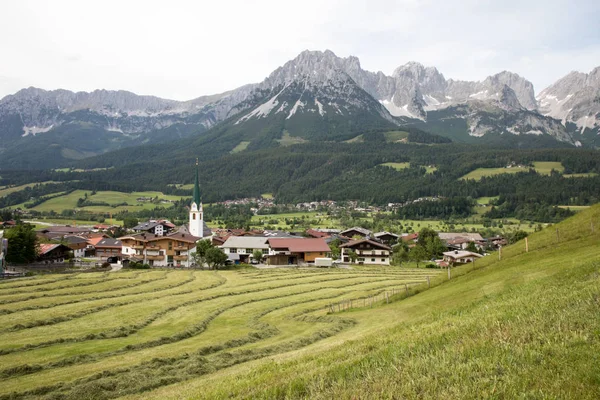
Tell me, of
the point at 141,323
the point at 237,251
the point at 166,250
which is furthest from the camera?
the point at 237,251

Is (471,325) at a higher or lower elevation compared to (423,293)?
higher

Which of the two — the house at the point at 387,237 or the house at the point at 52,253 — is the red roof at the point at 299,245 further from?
the house at the point at 52,253

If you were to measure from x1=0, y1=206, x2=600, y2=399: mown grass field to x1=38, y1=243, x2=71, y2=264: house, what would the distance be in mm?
33562

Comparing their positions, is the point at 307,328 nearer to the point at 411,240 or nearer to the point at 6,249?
the point at 6,249

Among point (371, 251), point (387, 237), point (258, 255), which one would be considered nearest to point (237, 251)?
point (258, 255)

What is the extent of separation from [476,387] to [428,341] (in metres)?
4.37

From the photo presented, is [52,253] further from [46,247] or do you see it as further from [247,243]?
[247,243]

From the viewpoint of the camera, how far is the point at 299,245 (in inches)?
3711

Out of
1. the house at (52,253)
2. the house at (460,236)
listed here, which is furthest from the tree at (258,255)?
the house at (460,236)

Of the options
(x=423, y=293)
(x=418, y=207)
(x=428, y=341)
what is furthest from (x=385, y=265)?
(x=418, y=207)

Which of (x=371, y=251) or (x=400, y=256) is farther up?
(x=371, y=251)

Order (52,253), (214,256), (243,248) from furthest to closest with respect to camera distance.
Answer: (243,248)
(52,253)
(214,256)

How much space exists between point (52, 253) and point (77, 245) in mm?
13437

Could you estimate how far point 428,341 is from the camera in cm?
1288
